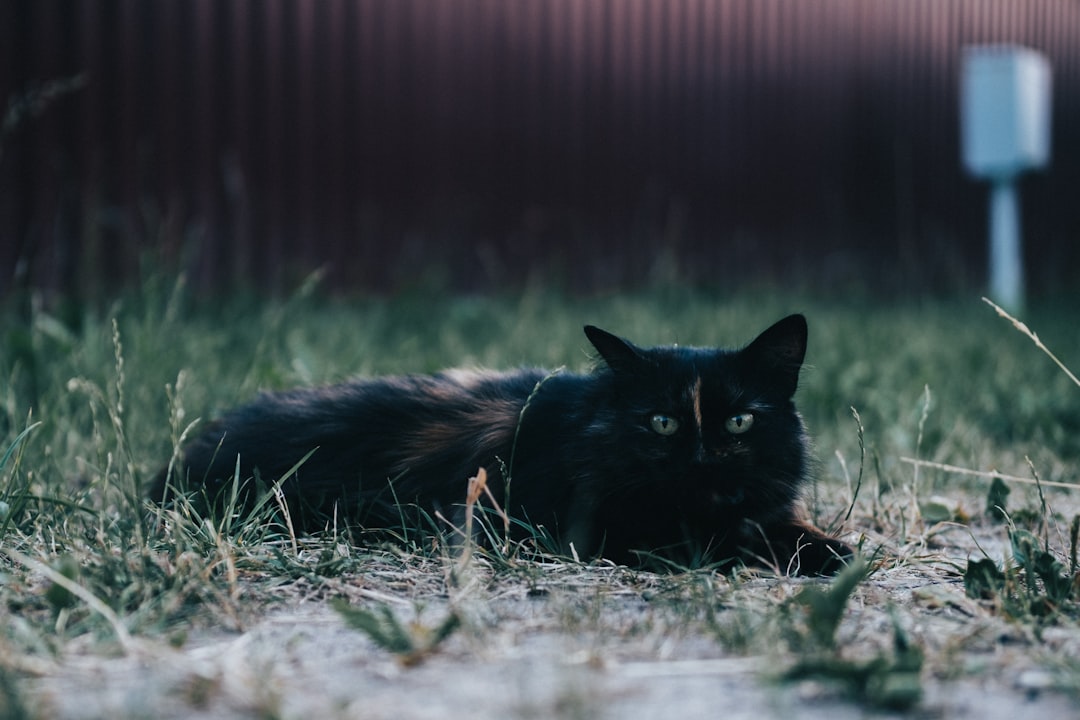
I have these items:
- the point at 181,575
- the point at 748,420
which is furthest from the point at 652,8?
the point at 181,575

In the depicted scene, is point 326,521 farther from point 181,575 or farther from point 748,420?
point 748,420

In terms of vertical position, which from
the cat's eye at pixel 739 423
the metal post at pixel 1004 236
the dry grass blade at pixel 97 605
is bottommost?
the metal post at pixel 1004 236

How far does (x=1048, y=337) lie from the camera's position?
6.04 meters

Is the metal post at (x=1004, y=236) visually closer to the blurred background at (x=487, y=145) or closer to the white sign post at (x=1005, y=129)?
the white sign post at (x=1005, y=129)

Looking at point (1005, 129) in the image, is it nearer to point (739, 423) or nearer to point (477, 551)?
point (739, 423)

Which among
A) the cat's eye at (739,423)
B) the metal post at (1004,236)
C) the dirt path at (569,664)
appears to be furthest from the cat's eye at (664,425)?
the metal post at (1004,236)

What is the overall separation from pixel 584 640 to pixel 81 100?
4965 mm

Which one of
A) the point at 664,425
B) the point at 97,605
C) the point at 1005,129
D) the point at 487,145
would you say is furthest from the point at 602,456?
the point at 1005,129

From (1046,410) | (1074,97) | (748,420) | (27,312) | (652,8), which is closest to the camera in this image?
(748,420)

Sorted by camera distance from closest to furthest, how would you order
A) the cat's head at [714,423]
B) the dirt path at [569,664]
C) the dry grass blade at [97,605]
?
the dirt path at [569,664] → the dry grass blade at [97,605] → the cat's head at [714,423]

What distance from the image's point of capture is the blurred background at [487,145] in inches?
204

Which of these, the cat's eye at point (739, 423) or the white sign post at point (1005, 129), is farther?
the white sign post at point (1005, 129)

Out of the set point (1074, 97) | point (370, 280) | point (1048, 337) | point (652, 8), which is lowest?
point (1048, 337)

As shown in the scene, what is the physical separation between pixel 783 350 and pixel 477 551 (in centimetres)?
78
